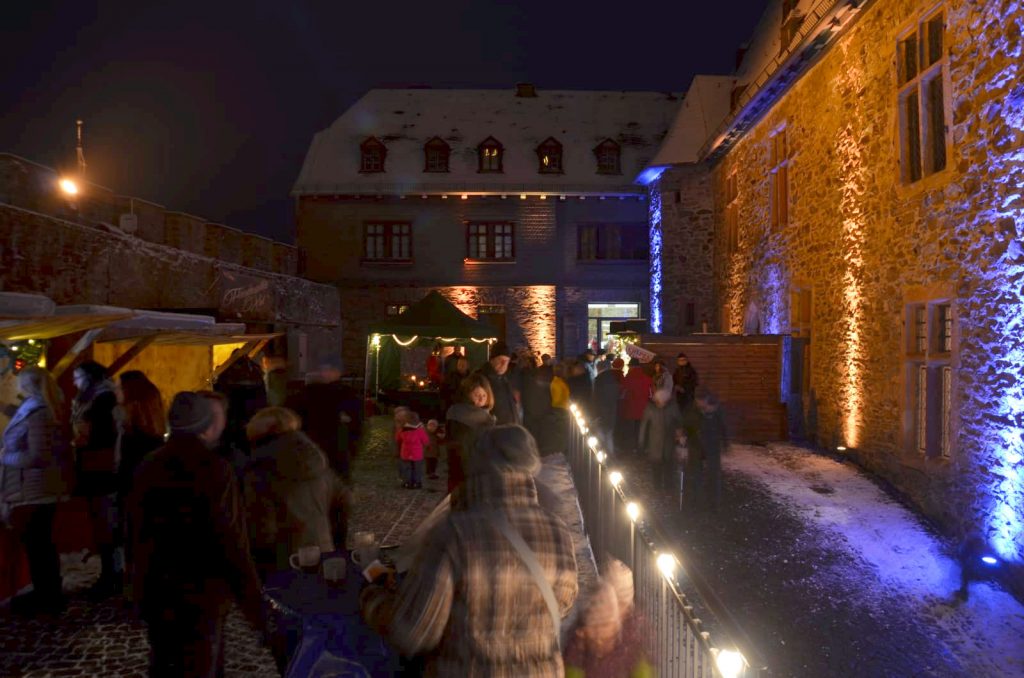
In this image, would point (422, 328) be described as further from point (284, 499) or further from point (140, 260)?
point (284, 499)

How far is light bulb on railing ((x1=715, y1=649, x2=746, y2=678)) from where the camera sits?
2242 mm

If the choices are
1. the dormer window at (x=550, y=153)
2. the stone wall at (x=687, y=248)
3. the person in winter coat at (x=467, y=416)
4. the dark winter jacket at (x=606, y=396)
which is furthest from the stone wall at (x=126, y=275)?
the stone wall at (x=687, y=248)

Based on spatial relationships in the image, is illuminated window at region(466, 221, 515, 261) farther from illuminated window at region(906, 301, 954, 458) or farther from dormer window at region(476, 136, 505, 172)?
illuminated window at region(906, 301, 954, 458)

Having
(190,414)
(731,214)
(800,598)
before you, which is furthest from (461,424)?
(731,214)

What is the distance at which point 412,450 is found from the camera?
930cm

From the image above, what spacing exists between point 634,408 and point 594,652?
8561 mm

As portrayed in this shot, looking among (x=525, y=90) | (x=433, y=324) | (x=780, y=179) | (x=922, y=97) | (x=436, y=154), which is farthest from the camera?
(x=525, y=90)

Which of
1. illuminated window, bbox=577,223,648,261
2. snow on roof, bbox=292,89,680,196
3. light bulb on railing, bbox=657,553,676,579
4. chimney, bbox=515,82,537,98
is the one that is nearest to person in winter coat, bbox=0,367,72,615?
light bulb on railing, bbox=657,553,676,579

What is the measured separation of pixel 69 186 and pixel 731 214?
14.7 m

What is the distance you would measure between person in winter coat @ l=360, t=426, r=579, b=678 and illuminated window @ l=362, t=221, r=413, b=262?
24.2 meters

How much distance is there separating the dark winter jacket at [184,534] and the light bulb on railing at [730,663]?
2.08 metres

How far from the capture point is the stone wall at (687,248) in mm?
20781

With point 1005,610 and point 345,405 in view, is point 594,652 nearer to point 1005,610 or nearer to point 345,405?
point 345,405

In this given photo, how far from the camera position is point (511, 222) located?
26.1 m
